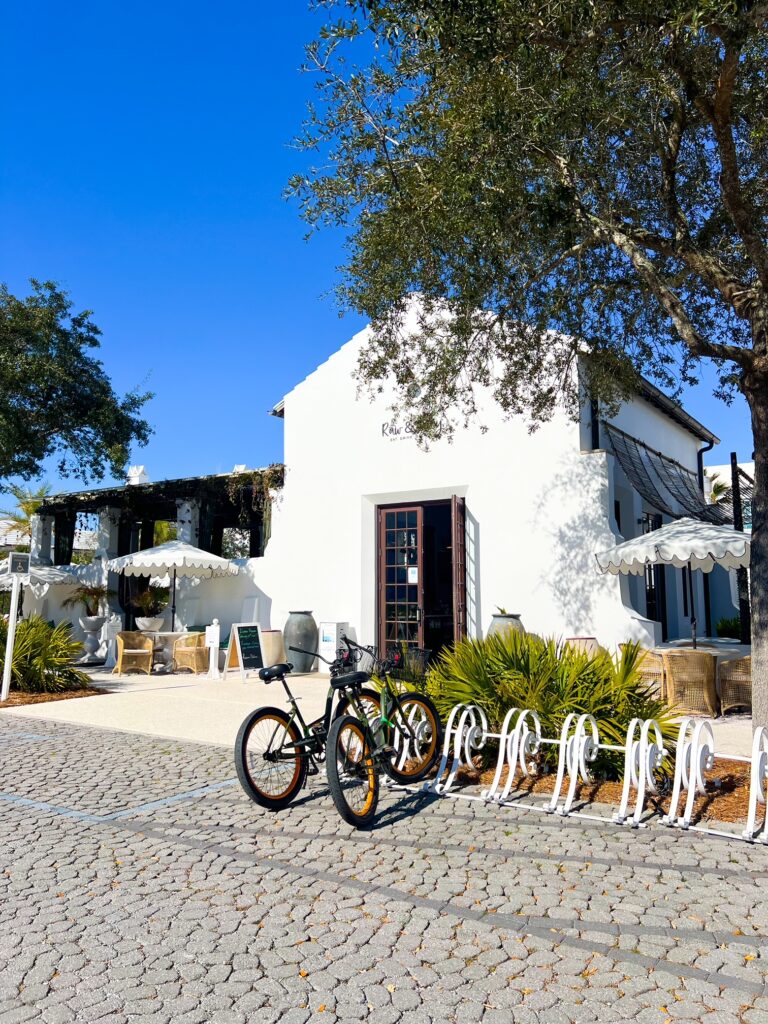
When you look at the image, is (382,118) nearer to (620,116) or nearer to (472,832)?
(620,116)

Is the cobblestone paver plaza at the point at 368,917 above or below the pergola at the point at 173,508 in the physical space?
below

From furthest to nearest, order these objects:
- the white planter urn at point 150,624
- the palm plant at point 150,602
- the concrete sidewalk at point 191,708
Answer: the palm plant at point 150,602 → the white planter urn at point 150,624 → the concrete sidewalk at point 191,708

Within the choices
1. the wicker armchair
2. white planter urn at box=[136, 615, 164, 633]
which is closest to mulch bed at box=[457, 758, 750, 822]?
the wicker armchair

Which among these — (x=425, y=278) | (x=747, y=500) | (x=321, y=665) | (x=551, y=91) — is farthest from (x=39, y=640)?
(x=747, y=500)

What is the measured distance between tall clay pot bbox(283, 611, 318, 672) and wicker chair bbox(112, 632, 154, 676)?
2753 mm

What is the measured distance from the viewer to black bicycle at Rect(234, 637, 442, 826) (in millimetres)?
5008

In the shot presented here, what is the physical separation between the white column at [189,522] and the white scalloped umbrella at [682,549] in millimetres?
10229

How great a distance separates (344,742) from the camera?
5270 mm

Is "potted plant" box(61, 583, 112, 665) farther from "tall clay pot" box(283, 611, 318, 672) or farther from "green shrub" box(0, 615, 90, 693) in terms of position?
"tall clay pot" box(283, 611, 318, 672)

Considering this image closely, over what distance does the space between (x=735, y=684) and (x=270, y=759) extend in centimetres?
634

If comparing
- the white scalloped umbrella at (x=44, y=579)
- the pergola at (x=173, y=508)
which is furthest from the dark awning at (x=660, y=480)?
the white scalloped umbrella at (x=44, y=579)

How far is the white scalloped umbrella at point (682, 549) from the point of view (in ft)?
29.2

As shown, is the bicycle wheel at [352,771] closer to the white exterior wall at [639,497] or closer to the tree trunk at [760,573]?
the tree trunk at [760,573]

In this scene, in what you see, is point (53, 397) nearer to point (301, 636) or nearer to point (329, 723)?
point (301, 636)
